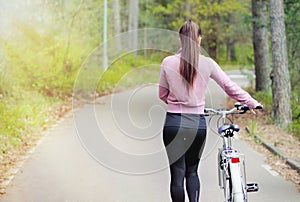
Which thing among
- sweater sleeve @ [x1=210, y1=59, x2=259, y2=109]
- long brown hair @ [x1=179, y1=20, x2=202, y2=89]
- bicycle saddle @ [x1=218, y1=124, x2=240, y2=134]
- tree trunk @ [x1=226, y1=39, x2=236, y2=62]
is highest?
tree trunk @ [x1=226, y1=39, x2=236, y2=62]

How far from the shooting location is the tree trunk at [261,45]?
17578 mm

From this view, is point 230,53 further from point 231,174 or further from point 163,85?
point 231,174

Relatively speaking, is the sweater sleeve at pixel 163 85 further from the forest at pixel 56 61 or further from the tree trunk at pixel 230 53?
the tree trunk at pixel 230 53

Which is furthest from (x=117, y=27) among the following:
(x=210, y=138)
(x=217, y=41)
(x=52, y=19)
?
(x=210, y=138)

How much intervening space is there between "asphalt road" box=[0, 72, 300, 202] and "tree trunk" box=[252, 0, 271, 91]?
6.35 meters

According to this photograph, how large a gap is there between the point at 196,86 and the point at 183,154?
671mm

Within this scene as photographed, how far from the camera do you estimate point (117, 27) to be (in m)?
33.9

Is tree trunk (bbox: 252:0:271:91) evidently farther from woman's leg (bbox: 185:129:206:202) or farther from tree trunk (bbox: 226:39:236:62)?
tree trunk (bbox: 226:39:236:62)

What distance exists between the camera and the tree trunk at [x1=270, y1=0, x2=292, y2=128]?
1305 cm

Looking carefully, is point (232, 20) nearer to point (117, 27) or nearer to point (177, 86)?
point (117, 27)

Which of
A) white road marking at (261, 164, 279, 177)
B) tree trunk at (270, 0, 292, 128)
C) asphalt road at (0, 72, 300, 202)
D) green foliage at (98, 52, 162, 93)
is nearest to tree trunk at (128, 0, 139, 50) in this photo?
green foliage at (98, 52, 162, 93)

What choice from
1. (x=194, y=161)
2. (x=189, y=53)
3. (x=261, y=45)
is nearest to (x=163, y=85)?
(x=189, y=53)

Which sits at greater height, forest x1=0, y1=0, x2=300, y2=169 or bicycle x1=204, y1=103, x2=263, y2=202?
forest x1=0, y1=0, x2=300, y2=169

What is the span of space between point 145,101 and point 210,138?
21.3 feet
